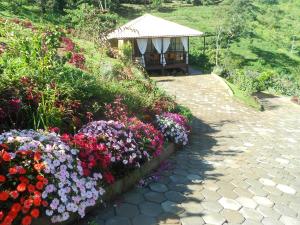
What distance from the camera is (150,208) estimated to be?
457cm

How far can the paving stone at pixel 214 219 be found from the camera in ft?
14.4

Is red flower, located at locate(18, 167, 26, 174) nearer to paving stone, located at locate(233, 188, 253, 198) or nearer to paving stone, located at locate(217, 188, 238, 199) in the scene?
paving stone, located at locate(217, 188, 238, 199)

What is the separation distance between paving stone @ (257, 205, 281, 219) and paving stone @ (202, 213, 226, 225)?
68cm

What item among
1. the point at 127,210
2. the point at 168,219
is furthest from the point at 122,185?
the point at 168,219

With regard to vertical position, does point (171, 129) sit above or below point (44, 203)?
below

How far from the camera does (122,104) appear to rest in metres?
6.76

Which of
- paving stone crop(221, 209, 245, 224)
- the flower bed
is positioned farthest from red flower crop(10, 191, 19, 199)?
paving stone crop(221, 209, 245, 224)

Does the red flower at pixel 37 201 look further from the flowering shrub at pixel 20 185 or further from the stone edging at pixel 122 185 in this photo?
the stone edging at pixel 122 185

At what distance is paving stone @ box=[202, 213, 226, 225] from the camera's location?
4387 millimetres

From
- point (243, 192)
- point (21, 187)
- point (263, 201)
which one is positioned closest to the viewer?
point (21, 187)

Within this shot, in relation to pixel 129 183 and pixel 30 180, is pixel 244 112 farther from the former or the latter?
pixel 30 180

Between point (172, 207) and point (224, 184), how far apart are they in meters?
1.38

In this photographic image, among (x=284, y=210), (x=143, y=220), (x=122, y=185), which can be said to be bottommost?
(x=284, y=210)

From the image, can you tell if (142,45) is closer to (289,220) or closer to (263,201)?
(263,201)
